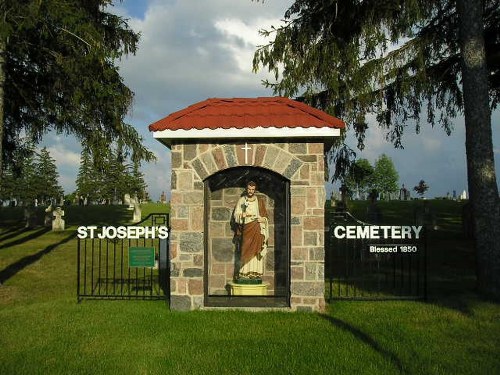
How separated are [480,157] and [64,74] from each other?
33.3ft

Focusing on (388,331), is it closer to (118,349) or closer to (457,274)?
(118,349)

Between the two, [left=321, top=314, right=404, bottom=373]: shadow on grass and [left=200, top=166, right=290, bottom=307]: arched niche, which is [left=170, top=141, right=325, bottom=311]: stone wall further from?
[left=200, top=166, right=290, bottom=307]: arched niche

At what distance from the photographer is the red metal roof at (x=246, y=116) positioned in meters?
8.44

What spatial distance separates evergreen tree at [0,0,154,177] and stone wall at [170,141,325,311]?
4.76 m

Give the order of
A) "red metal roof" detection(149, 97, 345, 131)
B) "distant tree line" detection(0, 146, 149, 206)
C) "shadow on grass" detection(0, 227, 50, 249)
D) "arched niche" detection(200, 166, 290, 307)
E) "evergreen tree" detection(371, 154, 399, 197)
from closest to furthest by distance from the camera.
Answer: "red metal roof" detection(149, 97, 345, 131), "arched niche" detection(200, 166, 290, 307), "shadow on grass" detection(0, 227, 50, 249), "distant tree line" detection(0, 146, 149, 206), "evergreen tree" detection(371, 154, 399, 197)

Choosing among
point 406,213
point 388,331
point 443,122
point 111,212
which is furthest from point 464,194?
point 388,331

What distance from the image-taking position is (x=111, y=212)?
32.9 meters

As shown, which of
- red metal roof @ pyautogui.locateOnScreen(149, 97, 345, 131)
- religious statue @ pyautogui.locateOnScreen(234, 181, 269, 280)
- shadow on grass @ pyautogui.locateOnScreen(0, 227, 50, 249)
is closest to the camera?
red metal roof @ pyautogui.locateOnScreen(149, 97, 345, 131)

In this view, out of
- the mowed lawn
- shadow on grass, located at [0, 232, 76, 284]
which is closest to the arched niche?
the mowed lawn

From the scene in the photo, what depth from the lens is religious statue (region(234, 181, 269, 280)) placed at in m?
9.72

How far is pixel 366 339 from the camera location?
7.01 meters

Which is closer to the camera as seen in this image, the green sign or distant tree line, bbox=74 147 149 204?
the green sign

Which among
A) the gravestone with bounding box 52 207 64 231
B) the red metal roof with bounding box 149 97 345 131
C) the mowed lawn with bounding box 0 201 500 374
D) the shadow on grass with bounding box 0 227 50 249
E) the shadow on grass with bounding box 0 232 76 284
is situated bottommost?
the mowed lawn with bounding box 0 201 500 374

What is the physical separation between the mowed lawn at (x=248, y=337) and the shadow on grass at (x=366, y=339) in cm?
1
